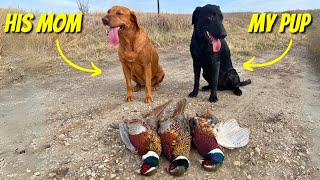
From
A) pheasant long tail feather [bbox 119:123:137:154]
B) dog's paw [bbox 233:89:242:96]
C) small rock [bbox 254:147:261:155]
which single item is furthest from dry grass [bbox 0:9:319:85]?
small rock [bbox 254:147:261:155]

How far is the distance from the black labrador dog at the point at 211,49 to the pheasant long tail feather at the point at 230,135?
49.9 inches

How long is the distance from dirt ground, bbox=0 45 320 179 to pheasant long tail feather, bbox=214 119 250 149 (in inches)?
3.8

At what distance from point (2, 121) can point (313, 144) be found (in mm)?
3986

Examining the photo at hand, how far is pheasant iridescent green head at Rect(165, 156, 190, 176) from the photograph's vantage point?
9.93 feet

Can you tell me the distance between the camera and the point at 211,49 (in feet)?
14.7

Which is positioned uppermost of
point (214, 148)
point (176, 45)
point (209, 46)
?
point (209, 46)

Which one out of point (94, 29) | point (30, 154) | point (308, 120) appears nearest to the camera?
point (30, 154)

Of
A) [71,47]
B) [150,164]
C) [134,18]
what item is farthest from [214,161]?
[71,47]

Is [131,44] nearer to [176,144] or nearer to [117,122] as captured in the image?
[117,122]

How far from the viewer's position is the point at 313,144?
377 centimetres

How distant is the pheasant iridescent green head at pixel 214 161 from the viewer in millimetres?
3119

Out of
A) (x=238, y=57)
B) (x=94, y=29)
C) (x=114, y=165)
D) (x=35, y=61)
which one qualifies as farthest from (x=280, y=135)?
(x=94, y=29)

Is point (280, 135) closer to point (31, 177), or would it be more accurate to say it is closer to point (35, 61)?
point (31, 177)

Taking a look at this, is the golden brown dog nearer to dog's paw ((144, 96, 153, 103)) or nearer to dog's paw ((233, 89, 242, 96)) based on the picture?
dog's paw ((144, 96, 153, 103))
